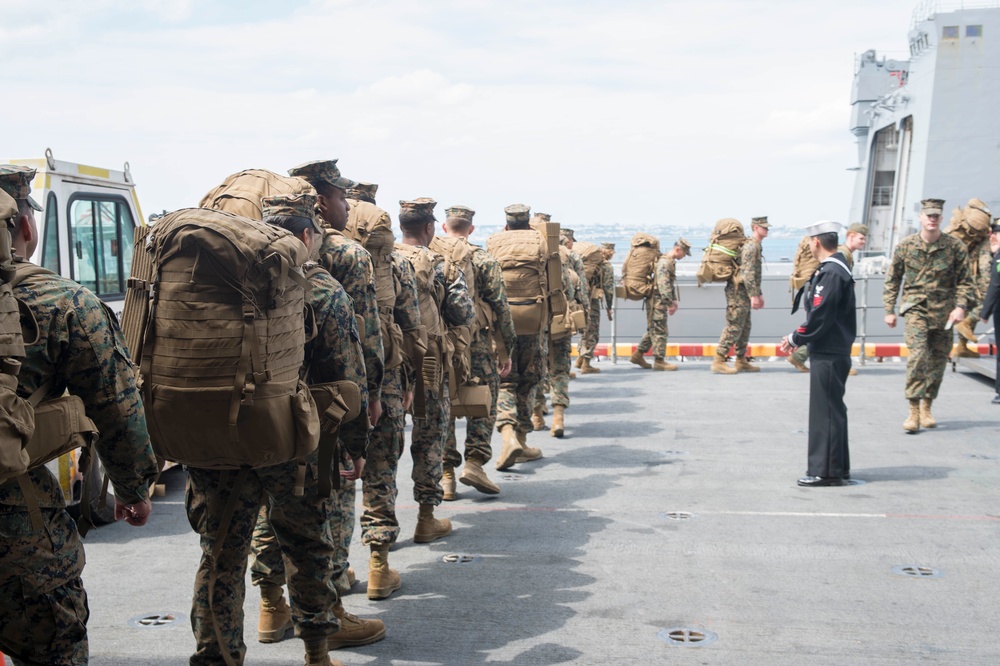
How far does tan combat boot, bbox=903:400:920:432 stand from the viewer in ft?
30.1

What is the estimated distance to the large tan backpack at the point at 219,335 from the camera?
3.10m

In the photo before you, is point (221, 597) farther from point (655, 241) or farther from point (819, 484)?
point (655, 241)

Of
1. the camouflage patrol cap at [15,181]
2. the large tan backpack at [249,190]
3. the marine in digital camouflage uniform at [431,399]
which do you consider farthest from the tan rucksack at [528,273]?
the camouflage patrol cap at [15,181]

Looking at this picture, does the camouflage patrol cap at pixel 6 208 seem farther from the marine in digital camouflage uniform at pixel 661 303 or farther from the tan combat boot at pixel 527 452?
the marine in digital camouflage uniform at pixel 661 303

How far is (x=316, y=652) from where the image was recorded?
383 cm

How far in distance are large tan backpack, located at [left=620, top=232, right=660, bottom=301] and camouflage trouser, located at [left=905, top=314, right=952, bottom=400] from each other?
5.29 m

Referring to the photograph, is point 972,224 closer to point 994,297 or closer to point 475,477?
point 994,297

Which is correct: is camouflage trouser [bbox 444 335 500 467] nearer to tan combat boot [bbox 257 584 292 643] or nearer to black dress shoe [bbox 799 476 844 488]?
black dress shoe [bbox 799 476 844 488]

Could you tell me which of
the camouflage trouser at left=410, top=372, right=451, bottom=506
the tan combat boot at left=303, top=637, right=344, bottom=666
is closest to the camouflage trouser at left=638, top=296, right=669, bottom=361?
the camouflage trouser at left=410, top=372, right=451, bottom=506

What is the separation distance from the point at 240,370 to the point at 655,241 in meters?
11.8

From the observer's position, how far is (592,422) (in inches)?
405

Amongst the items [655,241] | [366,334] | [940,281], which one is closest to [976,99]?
[655,241]

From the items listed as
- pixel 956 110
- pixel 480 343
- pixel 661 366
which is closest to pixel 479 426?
pixel 480 343

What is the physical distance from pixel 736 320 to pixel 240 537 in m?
10.6
